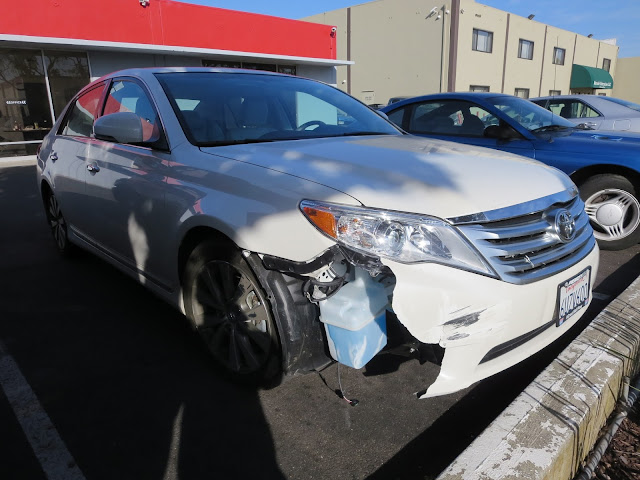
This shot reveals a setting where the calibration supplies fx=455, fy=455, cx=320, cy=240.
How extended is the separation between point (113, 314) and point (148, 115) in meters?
1.46

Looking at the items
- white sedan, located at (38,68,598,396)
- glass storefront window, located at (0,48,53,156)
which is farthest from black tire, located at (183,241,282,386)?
glass storefront window, located at (0,48,53,156)

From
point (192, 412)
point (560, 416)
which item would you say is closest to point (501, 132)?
point (560, 416)

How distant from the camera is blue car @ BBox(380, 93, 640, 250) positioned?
173 inches

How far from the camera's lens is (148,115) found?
2.81 meters

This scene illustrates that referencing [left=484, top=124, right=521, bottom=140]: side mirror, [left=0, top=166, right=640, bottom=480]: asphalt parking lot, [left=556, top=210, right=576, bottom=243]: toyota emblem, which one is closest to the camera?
[left=0, top=166, right=640, bottom=480]: asphalt parking lot

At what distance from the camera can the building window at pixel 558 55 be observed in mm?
31922

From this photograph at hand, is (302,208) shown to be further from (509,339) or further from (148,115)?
(148,115)

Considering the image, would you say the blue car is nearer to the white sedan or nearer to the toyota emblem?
the white sedan

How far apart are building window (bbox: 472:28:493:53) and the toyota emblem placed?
26.9 m

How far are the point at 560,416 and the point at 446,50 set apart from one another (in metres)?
25.9

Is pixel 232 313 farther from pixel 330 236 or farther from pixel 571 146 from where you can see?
pixel 571 146

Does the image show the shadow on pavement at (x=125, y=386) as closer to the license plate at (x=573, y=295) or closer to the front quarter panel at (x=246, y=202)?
the front quarter panel at (x=246, y=202)

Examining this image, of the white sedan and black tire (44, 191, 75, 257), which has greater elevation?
the white sedan

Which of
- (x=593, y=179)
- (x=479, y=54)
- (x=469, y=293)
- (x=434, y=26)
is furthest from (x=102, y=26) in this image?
(x=479, y=54)
